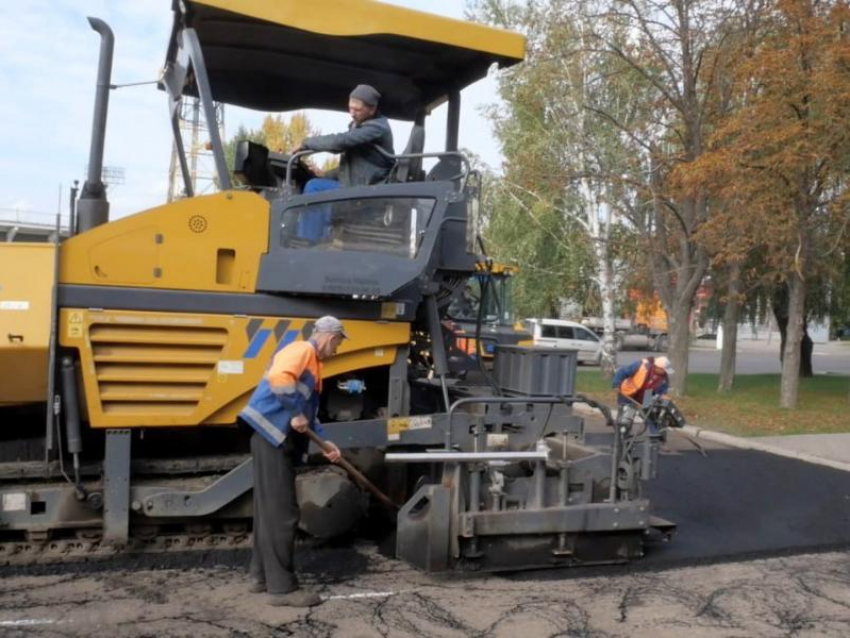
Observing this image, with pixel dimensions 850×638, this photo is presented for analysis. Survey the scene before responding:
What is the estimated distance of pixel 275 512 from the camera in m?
4.91

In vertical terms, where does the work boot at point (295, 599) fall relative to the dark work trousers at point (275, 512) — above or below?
below

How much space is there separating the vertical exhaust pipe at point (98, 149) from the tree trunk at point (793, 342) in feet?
41.3

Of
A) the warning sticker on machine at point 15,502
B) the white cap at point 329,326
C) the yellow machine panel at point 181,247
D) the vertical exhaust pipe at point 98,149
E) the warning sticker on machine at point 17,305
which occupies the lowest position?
the warning sticker on machine at point 15,502

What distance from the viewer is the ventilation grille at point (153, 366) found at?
4.99 meters

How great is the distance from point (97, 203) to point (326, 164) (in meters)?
1.57

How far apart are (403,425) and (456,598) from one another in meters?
1.07

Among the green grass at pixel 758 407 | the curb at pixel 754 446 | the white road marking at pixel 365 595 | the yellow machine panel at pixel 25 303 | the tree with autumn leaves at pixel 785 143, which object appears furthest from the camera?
the green grass at pixel 758 407

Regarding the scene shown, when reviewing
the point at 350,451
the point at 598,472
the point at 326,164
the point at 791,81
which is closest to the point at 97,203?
the point at 326,164

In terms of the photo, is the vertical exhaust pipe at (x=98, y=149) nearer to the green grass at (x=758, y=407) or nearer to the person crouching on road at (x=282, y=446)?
the person crouching on road at (x=282, y=446)

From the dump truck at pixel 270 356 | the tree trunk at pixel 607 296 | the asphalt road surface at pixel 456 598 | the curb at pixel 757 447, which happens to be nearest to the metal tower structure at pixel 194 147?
the dump truck at pixel 270 356

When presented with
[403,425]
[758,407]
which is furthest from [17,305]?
[758,407]

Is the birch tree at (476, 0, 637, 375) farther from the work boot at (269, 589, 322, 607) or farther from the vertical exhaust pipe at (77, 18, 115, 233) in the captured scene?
the work boot at (269, 589, 322, 607)

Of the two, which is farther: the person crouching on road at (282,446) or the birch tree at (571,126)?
the birch tree at (571,126)

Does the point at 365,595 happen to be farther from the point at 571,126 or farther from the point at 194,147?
the point at 571,126
